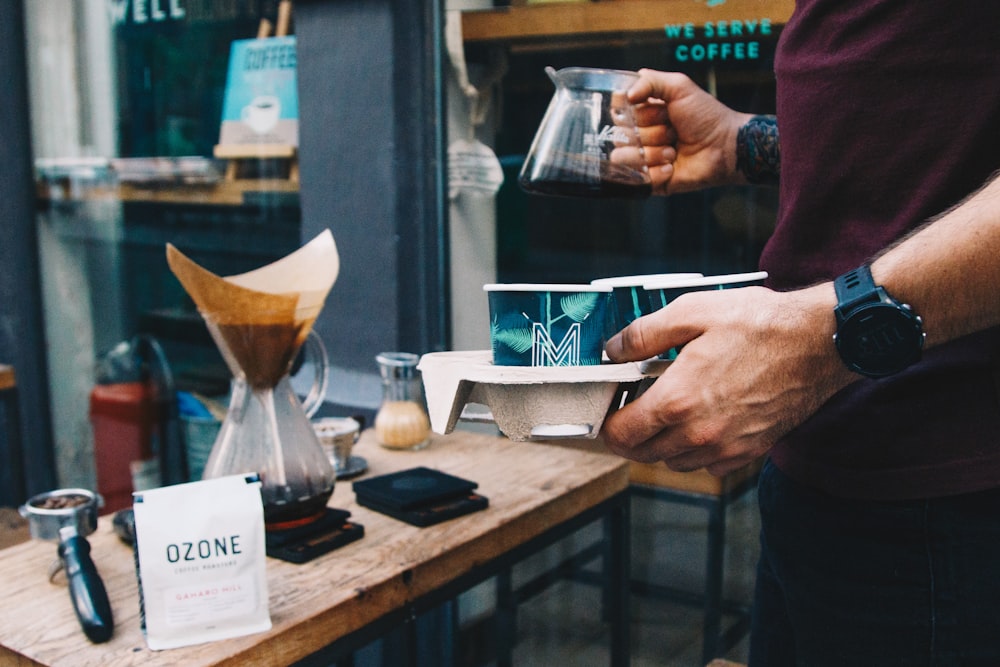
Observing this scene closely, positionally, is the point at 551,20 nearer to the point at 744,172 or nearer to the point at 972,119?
the point at 744,172

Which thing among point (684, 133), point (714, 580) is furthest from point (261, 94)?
point (714, 580)

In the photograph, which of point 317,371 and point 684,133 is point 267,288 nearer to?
point 317,371

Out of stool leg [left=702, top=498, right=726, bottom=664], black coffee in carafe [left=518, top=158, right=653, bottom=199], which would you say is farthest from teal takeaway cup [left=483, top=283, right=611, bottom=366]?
stool leg [left=702, top=498, right=726, bottom=664]

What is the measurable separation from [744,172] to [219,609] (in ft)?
3.11

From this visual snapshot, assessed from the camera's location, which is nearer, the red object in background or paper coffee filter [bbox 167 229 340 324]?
paper coffee filter [bbox 167 229 340 324]

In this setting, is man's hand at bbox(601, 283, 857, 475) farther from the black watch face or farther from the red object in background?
the red object in background

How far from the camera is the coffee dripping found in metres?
1.34

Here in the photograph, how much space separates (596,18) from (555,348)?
4.82 feet

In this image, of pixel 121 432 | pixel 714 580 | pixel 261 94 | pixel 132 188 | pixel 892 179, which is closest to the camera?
pixel 892 179

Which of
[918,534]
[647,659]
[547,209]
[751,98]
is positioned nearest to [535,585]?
[647,659]

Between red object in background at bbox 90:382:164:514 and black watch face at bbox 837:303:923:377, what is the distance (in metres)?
2.83

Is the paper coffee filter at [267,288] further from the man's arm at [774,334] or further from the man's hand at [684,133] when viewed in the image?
the man's arm at [774,334]

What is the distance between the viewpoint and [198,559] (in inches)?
44.2

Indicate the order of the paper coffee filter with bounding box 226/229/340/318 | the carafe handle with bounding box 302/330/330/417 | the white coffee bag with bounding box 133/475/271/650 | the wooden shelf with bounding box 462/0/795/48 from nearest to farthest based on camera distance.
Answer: the white coffee bag with bounding box 133/475/271/650 < the paper coffee filter with bounding box 226/229/340/318 < the carafe handle with bounding box 302/330/330/417 < the wooden shelf with bounding box 462/0/795/48
